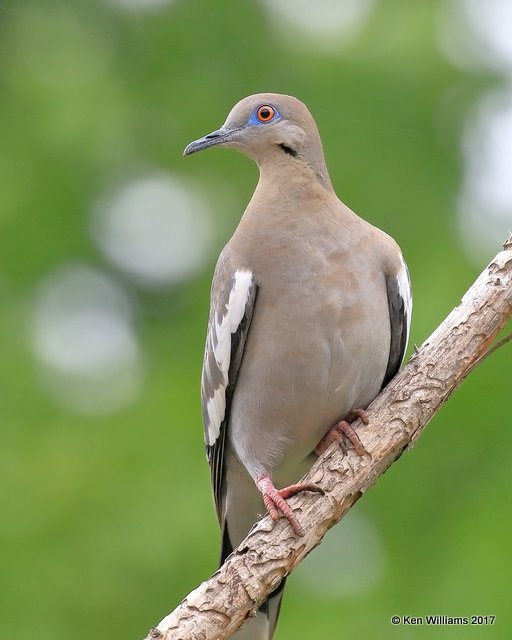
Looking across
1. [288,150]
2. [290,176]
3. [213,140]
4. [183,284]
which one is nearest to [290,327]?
[290,176]

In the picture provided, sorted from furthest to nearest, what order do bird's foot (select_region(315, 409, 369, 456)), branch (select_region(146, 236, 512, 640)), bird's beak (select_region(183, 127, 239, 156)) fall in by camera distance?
bird's beak (select_region(183, 127, 239, 156)), bird's foot (select_region(315, 409, 369, 456)), branch (select_region(146, 236, 512, 640))

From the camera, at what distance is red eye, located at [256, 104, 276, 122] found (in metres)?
4.71

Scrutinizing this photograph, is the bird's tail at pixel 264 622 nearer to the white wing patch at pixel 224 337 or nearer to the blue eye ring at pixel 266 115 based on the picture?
the white wing patch at pixel 224 337

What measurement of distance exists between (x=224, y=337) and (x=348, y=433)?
70cm

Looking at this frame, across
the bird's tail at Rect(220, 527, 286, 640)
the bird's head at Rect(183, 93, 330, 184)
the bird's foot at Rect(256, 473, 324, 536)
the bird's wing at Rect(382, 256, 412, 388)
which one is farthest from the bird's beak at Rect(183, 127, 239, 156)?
the bird's tail at Rect(220, 527, 286, 640)

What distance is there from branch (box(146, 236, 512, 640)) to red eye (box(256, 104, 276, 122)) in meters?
1.27

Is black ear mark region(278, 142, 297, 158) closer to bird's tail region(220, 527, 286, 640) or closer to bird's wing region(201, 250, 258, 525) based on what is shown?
bird's wing region(201, 250, 258, 525)

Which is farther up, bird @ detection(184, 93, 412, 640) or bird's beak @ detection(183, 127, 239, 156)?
bird's beak @ detection(183, 127, 239, 156)

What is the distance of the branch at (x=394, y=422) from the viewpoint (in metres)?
3.67

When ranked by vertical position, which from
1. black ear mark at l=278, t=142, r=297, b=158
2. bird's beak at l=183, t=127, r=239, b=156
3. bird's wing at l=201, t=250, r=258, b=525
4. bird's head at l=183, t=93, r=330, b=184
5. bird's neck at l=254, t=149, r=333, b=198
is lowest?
bird's wing at l=201, t=250, r=258, b=525

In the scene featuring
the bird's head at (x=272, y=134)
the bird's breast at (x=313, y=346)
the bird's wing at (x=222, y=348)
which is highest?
the bird's head at (x=272, y=134)

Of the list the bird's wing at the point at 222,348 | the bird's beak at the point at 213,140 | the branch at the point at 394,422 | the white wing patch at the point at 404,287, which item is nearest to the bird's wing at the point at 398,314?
the white wing patch at the point at 404,287

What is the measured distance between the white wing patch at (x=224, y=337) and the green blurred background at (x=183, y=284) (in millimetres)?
1625

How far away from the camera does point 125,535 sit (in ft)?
21.1
